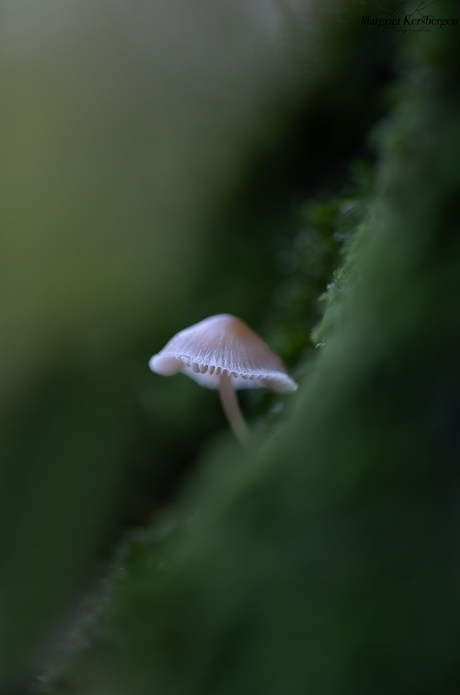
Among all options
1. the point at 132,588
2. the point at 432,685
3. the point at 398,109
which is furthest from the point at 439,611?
the point at 398,109

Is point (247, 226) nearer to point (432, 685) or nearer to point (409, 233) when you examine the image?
point (409, 233)

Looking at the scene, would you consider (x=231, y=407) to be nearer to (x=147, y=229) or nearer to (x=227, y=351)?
(x=227, y=351)
